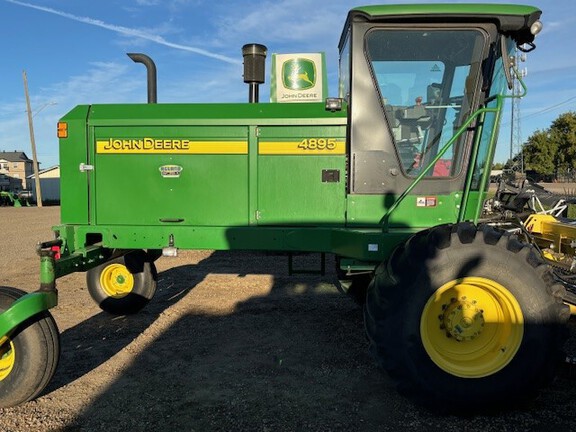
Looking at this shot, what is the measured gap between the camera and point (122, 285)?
5379mm

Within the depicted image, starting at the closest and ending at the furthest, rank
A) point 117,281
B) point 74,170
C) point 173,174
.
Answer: point 173,174 < point 74,170 < point 117,281

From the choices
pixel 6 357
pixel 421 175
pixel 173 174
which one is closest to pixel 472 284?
pixel 421 175

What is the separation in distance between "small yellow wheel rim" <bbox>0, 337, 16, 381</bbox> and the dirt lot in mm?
270

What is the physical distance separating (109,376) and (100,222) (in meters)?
1.31

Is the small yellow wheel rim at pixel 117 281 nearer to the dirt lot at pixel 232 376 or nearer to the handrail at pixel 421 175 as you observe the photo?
the dirt lot at pixel 232 376

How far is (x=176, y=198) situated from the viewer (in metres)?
4.08

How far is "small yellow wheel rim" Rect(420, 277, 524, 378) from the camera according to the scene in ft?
9.96

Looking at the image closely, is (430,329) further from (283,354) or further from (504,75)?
(504,75)

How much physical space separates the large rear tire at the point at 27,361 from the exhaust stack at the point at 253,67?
2.61 meters

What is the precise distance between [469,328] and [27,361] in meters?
2.95

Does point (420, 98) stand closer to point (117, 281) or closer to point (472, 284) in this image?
point (472, 284)

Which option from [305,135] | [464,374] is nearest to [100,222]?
[305,135]

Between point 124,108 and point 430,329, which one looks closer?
point 430,329

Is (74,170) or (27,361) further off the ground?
(74,170)
